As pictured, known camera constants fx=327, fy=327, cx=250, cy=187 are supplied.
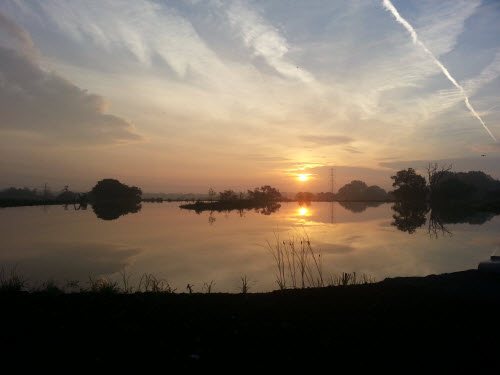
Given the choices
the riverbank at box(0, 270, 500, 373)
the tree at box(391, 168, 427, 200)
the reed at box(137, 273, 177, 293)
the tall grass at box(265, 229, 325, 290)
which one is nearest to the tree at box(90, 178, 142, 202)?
the tree at box(391, 168, 427, 200)

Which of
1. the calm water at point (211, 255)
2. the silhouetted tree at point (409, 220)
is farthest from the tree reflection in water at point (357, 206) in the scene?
the calm water at point (211, 255)

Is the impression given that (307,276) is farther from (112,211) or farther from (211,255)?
(112,211)

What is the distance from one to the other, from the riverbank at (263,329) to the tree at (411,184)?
270 ft

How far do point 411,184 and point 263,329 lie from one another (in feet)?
283

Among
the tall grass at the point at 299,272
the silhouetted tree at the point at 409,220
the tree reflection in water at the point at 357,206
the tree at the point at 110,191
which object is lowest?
the tall grass at the point at 299,272

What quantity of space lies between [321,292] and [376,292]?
1089mm

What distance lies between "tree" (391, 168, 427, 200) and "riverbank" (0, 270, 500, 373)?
270 feet

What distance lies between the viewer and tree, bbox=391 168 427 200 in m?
81.3

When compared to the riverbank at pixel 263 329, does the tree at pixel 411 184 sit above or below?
above

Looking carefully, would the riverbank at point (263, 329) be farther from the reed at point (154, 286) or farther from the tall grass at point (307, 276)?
the tall grass at point (307, 276)

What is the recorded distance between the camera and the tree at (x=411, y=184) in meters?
81.3

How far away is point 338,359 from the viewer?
165 inches

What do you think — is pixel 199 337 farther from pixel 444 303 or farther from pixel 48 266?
pixel 48 266

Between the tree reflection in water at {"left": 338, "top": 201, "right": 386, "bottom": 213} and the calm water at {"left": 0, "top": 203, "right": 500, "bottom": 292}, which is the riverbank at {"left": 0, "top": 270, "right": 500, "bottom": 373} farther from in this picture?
the tree reflection in water at {"left": 338, "top": 201, "right": 386, "bottom": 213}
